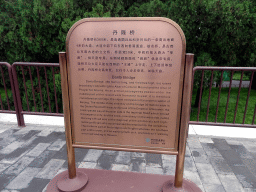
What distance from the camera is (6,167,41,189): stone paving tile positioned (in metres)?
2.38

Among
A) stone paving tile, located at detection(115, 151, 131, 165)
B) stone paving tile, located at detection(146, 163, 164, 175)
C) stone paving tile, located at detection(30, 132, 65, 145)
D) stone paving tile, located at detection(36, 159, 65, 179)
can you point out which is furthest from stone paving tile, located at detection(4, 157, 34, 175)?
stone paving tile, located at detection(146, 163, 164, 175)

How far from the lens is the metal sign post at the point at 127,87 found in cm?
179

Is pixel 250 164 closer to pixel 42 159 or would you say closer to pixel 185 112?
pixel 185 112

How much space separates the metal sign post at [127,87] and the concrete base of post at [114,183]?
16mm

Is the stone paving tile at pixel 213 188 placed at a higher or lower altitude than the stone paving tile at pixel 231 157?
higher

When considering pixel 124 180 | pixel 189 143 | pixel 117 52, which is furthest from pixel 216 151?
pixel 117 52

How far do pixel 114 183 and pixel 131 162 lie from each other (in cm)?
55

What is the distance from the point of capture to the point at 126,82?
76.3 inches

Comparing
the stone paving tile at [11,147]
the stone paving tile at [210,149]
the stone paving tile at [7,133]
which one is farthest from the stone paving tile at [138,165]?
the stone paving tile at [7,133]

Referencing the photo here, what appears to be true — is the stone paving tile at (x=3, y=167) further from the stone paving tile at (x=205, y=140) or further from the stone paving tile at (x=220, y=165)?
the stone paving tile at (x=205, y=140)

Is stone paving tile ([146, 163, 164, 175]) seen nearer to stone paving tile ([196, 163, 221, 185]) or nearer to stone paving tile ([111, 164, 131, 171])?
stone paving tile ([111, 164, 131, 171])

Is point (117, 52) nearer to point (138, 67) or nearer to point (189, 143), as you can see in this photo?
point (138, 67)

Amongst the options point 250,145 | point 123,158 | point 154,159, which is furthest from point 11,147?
point 250,145

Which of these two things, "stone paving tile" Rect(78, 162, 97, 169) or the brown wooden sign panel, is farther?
"stone paving tile" Rect(78, 162, 97, 169)
